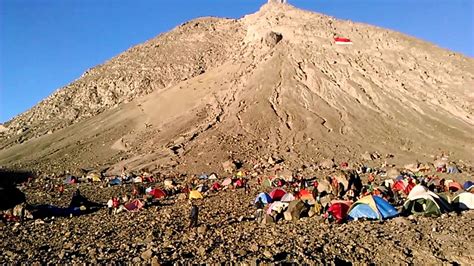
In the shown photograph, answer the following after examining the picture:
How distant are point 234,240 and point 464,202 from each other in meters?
A: 13.2

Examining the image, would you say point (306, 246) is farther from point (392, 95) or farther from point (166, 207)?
point (392, 95)

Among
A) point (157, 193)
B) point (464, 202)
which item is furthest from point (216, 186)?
point (464, 202)

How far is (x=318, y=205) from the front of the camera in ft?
73.4

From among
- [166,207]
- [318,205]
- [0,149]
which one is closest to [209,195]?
[166,207]

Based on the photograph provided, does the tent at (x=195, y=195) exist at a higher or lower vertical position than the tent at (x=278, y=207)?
higher

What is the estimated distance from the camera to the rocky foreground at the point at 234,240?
49.6ft

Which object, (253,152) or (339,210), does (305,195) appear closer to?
(339,210)

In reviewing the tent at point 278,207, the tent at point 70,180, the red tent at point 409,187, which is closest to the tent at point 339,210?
the tent at point 278,207

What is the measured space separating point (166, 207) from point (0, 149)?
37556 mm

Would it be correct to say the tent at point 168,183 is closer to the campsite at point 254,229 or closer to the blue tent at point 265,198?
the campsite at point 254,229

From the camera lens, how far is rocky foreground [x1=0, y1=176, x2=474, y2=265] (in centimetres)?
1513

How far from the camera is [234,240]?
17.5 m

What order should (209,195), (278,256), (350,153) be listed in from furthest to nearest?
1. (350,153)
2. (209,195)
3. (278,256)

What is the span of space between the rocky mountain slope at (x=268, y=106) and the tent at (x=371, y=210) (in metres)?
21.5
